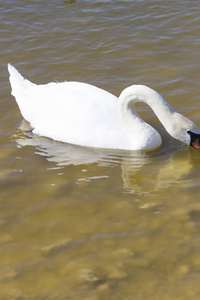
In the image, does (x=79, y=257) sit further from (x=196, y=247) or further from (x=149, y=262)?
(x=196, y=247)

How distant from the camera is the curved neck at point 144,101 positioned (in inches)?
253

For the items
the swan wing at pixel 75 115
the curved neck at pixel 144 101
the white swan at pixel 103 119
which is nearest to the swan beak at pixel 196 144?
the white swan at pixel 103 119

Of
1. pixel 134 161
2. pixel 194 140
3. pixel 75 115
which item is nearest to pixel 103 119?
pixel 75 115

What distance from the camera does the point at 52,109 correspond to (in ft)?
23.6

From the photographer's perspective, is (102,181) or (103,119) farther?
(103,119)

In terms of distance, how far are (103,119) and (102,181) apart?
1020mm

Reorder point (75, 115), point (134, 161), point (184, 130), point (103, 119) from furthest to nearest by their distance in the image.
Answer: point (75, 115)
point (103, 119)
point (134, 161)
point (184, 130)

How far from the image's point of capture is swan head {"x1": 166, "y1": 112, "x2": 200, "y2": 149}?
633 cm

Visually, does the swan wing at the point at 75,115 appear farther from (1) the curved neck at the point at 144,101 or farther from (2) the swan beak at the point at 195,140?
(2) the swan beak at the point at 195,140

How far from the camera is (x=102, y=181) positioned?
20.0 ft

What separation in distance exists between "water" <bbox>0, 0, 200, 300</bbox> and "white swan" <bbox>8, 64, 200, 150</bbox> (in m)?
0.17

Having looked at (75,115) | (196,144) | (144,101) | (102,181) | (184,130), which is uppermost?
(144,101)

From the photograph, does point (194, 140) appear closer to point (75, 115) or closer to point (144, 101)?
point (144, 101)

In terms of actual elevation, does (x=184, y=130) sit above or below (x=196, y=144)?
above
